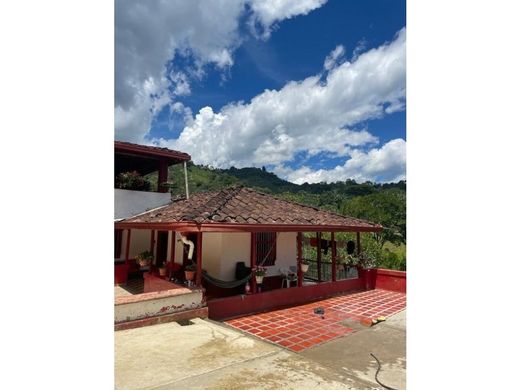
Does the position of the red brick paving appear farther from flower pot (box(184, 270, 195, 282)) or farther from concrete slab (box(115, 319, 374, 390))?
flower pot (box(184, 270, 195, 282))

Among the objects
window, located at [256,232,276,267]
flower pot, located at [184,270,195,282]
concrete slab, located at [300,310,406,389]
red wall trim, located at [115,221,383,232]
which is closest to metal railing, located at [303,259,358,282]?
→ window, located at [256,232,276,267]

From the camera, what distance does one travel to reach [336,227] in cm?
1084

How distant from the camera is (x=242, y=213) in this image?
357 inches

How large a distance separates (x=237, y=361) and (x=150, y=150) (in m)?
9.43

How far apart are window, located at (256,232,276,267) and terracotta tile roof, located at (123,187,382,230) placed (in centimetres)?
95

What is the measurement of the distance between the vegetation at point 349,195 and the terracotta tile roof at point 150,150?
3.83 ft

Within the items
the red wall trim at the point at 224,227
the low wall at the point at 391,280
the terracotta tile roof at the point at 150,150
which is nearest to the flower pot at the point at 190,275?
the red wall trim at the point at 224,227

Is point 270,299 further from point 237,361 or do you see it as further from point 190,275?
point 237,361

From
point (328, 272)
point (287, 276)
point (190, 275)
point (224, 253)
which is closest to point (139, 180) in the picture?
point (224, 253)

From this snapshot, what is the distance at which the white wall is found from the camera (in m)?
12.1

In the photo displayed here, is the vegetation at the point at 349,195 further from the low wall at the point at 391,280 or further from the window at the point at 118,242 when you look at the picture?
the window at the point at 118,242
